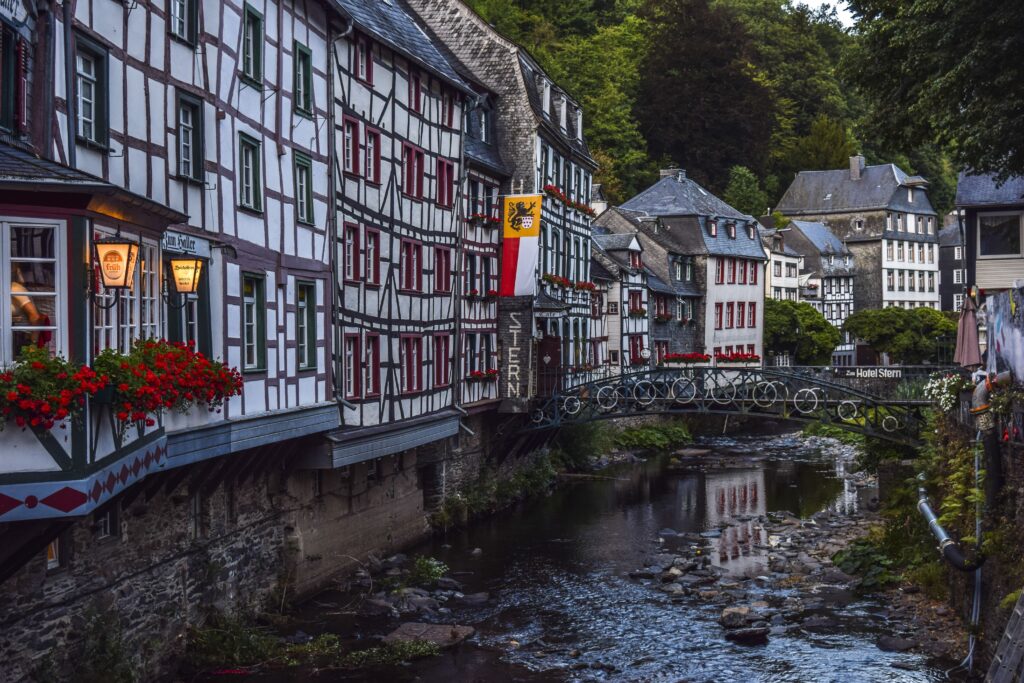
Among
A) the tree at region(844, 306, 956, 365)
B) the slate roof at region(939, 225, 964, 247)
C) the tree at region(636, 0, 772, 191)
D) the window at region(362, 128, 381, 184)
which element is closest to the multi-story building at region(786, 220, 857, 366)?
the tree at region(844, 306, 956, 365)

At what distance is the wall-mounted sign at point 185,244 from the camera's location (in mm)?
17203

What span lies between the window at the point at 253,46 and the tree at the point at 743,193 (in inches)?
2414

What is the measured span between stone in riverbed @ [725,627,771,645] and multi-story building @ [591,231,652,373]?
2966 centimetres

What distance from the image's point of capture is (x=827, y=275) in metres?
84.4

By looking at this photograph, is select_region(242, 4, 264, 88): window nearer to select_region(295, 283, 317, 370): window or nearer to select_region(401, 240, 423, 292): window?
select_region(295, 283, 317, 370): window

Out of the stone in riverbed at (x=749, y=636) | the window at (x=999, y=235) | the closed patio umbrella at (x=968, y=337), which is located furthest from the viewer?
the window at (x=999, y=235)

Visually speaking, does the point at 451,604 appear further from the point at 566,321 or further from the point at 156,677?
the point at 566,321

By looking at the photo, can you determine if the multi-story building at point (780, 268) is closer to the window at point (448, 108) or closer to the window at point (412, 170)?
the window at point (448, 108)

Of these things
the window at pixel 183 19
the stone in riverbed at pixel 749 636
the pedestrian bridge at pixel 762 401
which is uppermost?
the window at pixel 183 19

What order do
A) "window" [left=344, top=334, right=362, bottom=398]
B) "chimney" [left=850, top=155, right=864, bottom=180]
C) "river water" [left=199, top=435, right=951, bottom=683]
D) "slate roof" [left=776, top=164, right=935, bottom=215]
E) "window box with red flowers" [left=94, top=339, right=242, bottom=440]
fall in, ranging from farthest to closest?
"chimney" [left=850, top=155, right=864, bottom=180] → "slate roof" [left=776, top=164, right=935, bottom=215] → "window" [left=344, top=334, right=362, bottom=398] → "river water" [left=199, top=435, right=951, bottom=683] → "window box with red flowers" [left=94, top=339, right=242, bottom=440]

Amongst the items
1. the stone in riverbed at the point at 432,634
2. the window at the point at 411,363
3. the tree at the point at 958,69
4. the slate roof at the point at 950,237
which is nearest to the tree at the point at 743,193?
the slate roof at the point at 950,237

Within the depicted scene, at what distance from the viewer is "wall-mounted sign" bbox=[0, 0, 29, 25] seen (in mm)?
13164

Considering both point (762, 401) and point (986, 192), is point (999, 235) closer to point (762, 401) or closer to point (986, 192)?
point (986, 192)

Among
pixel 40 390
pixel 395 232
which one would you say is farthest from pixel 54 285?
pixel 395 232
